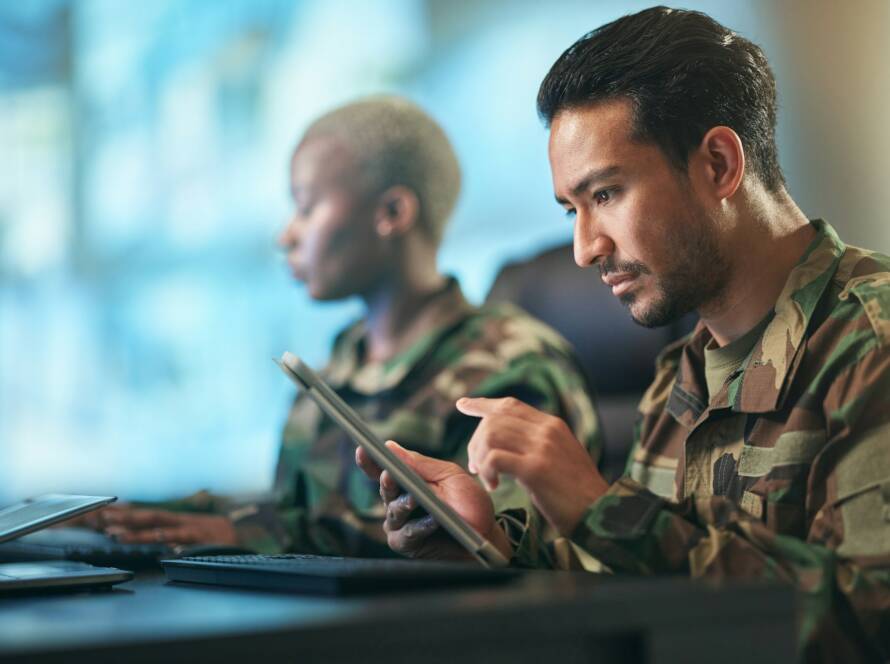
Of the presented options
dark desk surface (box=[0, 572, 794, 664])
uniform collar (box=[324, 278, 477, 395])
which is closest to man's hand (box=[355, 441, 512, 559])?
dark desk surface (box=[0, 572, 794, 664])

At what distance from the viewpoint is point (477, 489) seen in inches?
38.3

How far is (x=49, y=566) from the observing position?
886 millimetres

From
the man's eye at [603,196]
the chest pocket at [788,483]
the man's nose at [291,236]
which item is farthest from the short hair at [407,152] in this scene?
the chest pocket at [788,483]

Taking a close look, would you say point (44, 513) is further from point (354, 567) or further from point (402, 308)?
point (402, 308)

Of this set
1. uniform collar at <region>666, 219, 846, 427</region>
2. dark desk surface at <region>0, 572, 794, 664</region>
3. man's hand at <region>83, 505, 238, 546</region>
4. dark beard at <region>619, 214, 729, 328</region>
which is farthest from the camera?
man's hand at <region>83, 505, 238, 546</region>

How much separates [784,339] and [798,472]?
0.13 m

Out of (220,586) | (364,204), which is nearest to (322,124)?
(364,204)

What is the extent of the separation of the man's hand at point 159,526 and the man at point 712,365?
0.69 meters

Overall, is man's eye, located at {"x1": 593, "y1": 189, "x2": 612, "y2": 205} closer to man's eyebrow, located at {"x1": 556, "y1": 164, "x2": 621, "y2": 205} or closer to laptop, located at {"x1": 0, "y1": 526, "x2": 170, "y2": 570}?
man's eyebrow, located at {"x1": 556, "y1": 164, "x2": 621, "y2": 205}

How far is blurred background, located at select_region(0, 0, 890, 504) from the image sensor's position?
2512 millimetres

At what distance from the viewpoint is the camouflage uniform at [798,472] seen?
0.75 metres

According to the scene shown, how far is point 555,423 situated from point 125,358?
191 cm

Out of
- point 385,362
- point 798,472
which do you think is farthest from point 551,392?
point 798,472

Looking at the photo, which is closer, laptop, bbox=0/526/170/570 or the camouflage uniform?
the camouflage uniform
